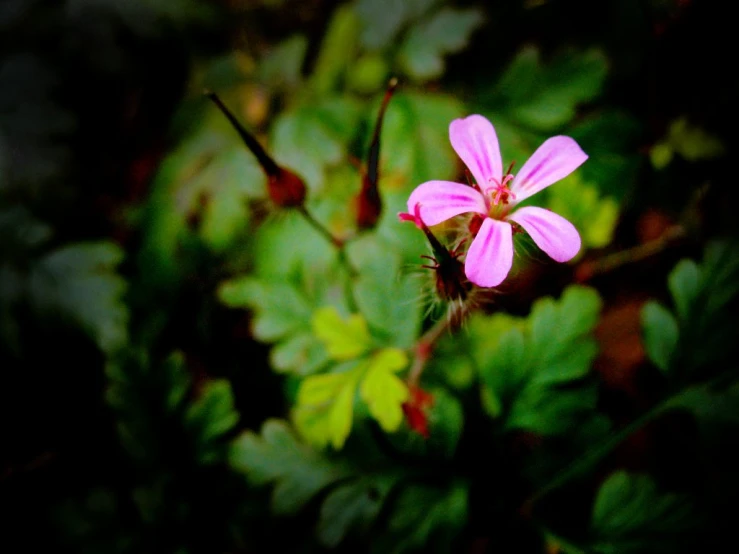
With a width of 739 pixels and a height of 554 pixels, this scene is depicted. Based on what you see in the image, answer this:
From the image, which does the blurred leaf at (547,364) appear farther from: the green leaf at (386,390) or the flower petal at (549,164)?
the flower petal at (549,164)

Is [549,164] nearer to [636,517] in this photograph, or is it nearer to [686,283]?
[686,283]

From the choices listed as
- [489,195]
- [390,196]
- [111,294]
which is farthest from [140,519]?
[489,195]

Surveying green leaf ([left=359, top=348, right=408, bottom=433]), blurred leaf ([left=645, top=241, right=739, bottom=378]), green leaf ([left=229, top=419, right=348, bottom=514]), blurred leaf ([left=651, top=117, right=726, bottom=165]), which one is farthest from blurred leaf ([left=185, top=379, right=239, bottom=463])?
blurred leaf ([left=651, top=117, right=726, bottom=165])

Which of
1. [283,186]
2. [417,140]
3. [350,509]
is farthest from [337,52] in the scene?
[350,509]

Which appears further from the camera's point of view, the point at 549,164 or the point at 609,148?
the point at 609,148

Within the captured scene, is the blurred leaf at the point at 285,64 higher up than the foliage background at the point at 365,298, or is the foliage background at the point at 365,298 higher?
the blurred leaf at the point at 285,64

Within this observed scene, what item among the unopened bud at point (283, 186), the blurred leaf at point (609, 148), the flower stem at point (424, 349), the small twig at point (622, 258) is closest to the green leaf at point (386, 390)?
the flower stem at point (424, 349)

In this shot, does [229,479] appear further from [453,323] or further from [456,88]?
[456,88]
